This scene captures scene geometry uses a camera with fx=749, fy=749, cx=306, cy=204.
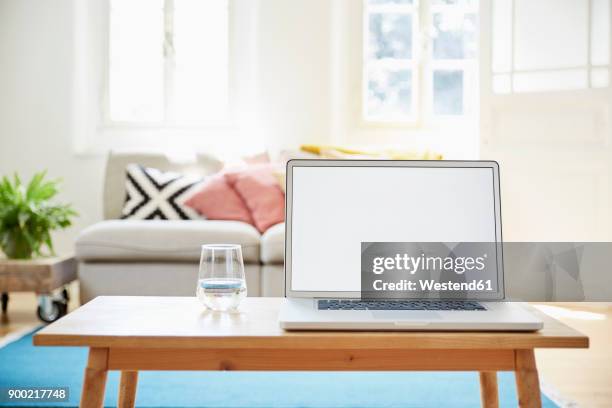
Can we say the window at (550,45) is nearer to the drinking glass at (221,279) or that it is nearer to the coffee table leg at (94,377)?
the drinking glass at (221,279)

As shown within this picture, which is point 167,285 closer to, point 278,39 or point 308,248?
point 278,39

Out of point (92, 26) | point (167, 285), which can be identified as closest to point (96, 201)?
point (92, 26)

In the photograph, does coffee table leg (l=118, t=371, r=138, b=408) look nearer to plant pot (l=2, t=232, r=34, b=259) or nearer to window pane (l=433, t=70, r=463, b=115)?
plant pot (l=2, t=232, r=34, b=259)

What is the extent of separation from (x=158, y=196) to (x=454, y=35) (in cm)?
237

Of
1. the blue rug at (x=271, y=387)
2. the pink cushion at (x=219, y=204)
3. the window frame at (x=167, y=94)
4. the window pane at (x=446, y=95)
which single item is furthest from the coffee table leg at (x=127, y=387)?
the window pane at (x=446, y=95)

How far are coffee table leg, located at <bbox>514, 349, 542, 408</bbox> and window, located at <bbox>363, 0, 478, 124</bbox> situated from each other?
13.3ft

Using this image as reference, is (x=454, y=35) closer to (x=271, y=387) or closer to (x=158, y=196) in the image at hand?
(x=158, y=196)

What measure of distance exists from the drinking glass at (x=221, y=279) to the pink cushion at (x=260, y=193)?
2.50 m

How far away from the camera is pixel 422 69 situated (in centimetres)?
508

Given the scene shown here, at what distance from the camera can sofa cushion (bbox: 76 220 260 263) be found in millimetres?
3547

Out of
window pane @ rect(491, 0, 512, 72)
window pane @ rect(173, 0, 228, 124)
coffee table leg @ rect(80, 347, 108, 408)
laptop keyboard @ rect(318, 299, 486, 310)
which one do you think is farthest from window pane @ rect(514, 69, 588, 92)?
coffee table leg @ rect(80, 347, 108, 408)

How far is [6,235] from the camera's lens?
3.66m

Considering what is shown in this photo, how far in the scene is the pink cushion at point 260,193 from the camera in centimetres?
386

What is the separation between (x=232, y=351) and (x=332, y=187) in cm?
38
